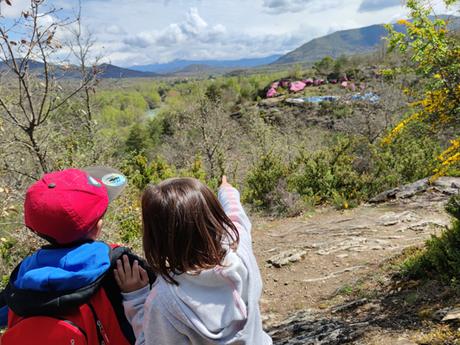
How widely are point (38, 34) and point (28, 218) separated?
9.10 ft

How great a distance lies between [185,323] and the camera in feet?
3.89

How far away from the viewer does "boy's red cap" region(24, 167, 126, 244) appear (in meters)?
1.16

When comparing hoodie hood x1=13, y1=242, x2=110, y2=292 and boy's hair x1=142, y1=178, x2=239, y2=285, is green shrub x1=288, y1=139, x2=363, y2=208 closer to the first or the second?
boy's hair x1=142, y1=178, x2=239, y2=285

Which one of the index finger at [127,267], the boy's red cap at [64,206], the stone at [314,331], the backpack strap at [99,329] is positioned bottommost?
the stone at [314,331]

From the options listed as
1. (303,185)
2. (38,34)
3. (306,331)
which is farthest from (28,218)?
→ (303,185)

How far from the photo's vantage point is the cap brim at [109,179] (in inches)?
51.9

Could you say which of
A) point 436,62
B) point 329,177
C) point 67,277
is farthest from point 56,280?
point 329,177

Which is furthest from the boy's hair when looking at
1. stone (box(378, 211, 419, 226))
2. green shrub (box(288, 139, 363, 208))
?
green shrub (box(288, 139, 363, 208))

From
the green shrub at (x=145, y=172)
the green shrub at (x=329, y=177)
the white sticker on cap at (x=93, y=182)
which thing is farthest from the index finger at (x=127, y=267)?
the green shrub at (x=145, y=172)

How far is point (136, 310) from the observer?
A: 1209mm

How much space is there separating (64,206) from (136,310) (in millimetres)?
386

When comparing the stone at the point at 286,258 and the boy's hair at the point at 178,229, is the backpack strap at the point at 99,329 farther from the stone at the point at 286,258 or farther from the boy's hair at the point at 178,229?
the stone at the point at 286,258

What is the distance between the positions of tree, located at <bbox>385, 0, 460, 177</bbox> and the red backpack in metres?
3.88

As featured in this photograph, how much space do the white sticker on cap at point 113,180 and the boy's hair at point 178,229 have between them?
0.54ft
